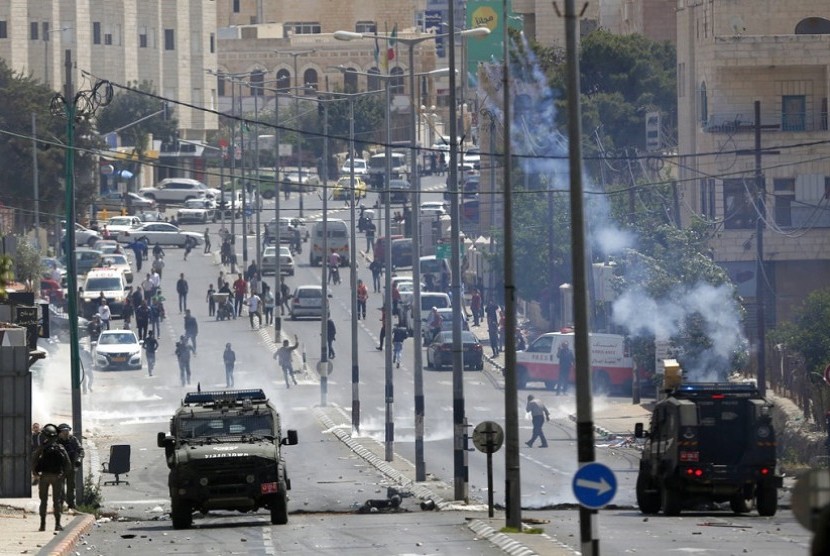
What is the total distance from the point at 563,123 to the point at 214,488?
55.4 m

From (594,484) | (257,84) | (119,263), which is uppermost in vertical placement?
(257,84)

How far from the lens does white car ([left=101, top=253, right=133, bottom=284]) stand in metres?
78.8

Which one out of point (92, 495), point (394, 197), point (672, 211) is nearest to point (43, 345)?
point (672, 211)

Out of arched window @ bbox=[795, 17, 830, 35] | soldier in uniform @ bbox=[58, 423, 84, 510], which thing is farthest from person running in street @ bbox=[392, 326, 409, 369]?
soldier in uniform @ bbox=[58, 423, 84, 510]

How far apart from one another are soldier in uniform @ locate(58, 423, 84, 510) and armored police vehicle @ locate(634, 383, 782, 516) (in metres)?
8.98

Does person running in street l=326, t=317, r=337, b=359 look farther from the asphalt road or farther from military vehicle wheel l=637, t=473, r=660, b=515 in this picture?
military vehicle wheel l=637, t=473, r=660, b=515

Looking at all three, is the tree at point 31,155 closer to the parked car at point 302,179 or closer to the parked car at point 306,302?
the parked car at point 306,302

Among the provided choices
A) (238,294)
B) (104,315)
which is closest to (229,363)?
(104,315)

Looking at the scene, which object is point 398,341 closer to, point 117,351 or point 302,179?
point 117,351

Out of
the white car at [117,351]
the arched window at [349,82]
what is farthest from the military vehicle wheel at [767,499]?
the arched window at [349,82]

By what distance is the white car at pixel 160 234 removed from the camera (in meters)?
91.3

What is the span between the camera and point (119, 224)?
95.9 metres

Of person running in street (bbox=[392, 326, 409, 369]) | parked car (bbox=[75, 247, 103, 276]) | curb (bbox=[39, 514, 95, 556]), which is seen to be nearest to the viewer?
curb (bbox=[39, 514, 95, 556])

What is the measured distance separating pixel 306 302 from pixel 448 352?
1297 centimetres
